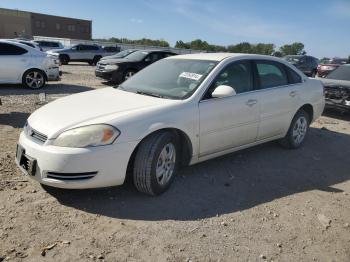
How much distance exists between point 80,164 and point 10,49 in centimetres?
949

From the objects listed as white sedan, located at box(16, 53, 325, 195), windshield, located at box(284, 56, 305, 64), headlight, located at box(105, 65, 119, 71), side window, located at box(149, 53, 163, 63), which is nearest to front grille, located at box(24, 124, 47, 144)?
white sedan, located at box(16, 53, 325, 195)

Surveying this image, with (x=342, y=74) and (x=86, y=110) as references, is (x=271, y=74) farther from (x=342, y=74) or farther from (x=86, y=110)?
(x=342, y=74)

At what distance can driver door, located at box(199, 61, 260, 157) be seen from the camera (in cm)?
477

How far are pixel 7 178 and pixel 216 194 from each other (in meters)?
2.47

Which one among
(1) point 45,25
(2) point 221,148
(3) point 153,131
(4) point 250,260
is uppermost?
(1) point 45,25

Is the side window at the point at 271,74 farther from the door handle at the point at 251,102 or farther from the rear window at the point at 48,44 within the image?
the rear window at the point at 48,44

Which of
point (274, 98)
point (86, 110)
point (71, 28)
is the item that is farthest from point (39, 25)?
point (86, 110)

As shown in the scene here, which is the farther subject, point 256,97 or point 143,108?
point 256,97

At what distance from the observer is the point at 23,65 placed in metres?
12.0

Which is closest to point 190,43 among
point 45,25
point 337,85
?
point 45,25

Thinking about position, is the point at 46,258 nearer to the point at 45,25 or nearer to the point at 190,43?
the point at 190,43

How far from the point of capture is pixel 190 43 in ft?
212

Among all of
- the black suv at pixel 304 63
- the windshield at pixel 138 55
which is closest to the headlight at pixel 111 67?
the windshield at pixel 138 55

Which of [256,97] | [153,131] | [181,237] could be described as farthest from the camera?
[256,97]
